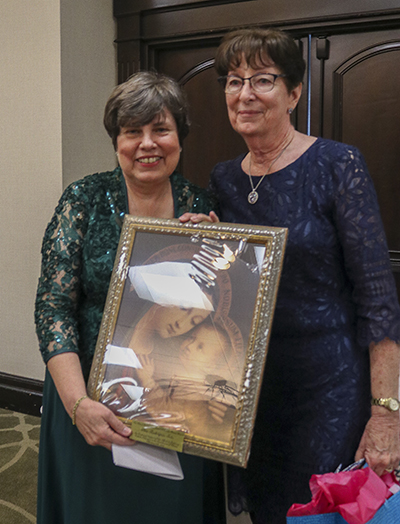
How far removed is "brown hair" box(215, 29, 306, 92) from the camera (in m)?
1.22

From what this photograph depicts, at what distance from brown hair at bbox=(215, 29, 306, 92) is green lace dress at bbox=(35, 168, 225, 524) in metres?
0.35

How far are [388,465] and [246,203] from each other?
0.69 m

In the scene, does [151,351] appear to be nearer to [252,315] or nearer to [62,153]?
[252,315]

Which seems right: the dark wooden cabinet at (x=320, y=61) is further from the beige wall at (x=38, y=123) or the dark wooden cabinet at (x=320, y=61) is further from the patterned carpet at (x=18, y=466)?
the patterned carpet at (x=18, y=466)

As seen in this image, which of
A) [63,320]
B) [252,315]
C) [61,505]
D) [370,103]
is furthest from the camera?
[370,103]

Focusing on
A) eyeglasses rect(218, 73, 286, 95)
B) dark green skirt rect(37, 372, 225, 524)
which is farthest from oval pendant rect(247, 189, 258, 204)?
dark green skirt rect(37, 372, 225, 524)

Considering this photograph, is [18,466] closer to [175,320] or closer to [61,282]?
[61,282]

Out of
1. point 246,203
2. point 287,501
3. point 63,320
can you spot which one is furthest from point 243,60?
point 287,501

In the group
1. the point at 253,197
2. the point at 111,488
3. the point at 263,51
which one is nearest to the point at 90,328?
the point at 111,488

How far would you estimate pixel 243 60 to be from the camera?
1243mm

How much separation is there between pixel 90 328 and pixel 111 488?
41cm

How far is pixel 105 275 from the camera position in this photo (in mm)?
1279

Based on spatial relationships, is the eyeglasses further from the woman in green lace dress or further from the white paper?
the white paper

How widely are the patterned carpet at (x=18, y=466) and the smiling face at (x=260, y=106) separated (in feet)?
5.69
